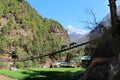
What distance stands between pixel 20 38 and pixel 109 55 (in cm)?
6107

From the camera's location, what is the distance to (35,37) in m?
78.2

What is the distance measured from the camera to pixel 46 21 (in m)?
87.6

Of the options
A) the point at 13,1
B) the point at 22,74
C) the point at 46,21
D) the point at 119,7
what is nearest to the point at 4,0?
the point at 13,1

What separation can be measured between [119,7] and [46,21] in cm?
7185

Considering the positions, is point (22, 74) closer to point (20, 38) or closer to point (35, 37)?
point (20, 38)

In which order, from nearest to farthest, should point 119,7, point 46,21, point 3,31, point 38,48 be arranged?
point 119,7 < point 3,31 < point 38,48 < point 46,21

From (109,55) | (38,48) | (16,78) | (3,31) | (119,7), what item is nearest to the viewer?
(109,55)

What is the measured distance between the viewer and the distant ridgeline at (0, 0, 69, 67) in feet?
219

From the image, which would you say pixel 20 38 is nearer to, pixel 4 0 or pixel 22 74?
pixel 4 0

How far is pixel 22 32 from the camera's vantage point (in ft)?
245

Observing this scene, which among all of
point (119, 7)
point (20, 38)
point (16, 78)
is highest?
point (20, 38)

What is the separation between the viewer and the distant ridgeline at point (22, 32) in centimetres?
6671

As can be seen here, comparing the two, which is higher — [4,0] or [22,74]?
[4,0]

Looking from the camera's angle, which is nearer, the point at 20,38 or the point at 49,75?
the point at 49,75
